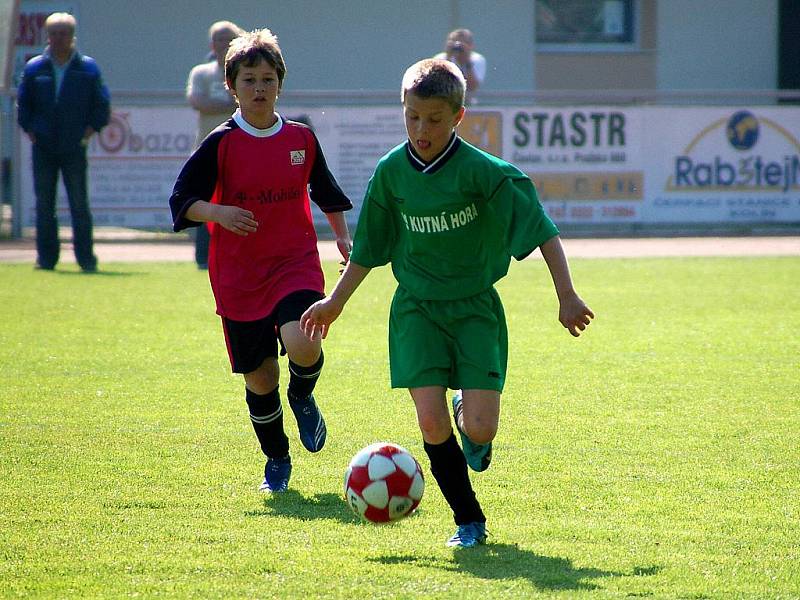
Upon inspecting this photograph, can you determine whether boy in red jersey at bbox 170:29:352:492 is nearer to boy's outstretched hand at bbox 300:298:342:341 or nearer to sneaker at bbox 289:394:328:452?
sneaker at bbox 289:394:328:452

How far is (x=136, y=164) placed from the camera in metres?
16.0

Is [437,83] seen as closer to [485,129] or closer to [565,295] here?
[565,295]

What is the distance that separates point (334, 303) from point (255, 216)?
938mm

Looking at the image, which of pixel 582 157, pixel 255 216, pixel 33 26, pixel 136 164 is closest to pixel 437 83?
pixel 255 216

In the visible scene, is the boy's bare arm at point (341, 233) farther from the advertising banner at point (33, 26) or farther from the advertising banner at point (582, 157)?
the advertising banner at point (33, 26)

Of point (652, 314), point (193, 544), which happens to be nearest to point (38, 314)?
point (652, 314)

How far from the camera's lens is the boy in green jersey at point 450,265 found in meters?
4.26

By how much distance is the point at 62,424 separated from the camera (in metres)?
6.26

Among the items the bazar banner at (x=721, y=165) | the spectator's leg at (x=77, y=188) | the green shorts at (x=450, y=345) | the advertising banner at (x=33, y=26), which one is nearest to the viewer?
the green shorts at (x=450, y=345)

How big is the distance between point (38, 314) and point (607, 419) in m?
5.41

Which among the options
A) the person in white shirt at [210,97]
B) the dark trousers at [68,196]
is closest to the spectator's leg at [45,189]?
the dark trousers at [68,196]

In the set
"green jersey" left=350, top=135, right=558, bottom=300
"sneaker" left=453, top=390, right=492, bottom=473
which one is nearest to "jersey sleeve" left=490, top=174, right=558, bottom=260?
"green jersey" left=350, top=135, right=558, bottom=300

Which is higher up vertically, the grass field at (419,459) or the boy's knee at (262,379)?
the boy's knee at (262,379)

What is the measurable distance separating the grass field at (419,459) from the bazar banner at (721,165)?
7.14 metres
